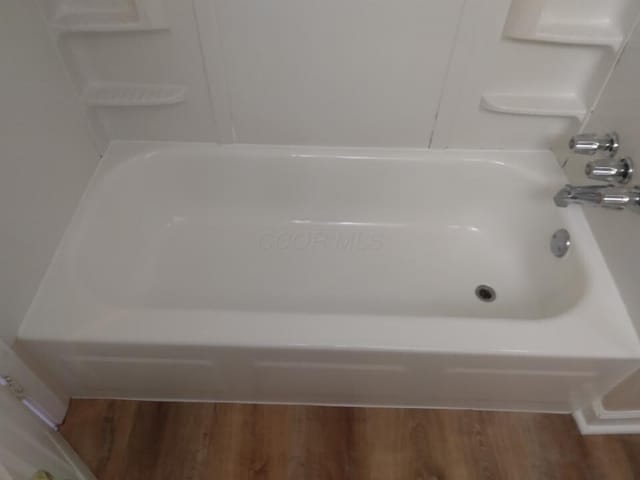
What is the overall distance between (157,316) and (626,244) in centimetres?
114

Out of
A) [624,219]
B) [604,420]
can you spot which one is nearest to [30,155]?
[624,219]

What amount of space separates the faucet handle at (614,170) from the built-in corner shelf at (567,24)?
33 cm

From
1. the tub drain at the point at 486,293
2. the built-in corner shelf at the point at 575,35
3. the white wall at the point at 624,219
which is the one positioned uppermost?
the built-in corner shelf at the point at 575,35

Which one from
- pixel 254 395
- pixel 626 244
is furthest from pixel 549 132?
pixel 254 395

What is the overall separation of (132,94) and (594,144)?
1285 millimetres

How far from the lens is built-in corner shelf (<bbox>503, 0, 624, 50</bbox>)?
1164mm

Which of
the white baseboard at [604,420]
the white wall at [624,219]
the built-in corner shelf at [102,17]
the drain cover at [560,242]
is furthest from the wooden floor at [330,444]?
the built-in corner shelf at [102,17]

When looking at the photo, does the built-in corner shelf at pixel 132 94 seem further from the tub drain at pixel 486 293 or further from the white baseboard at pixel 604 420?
the white baseboard at pixel 604 420

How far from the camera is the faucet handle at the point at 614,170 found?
3.62ft

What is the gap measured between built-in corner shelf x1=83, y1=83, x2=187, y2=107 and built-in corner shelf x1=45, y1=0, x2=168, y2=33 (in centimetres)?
18

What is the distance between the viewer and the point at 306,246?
1.58 metres

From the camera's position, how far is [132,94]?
1345mm

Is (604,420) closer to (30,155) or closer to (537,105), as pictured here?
(537,105)

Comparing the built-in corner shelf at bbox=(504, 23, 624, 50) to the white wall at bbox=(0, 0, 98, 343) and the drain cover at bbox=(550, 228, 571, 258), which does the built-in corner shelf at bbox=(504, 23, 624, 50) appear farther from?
the white wall at bbox=(0, 0, 98, 343)
